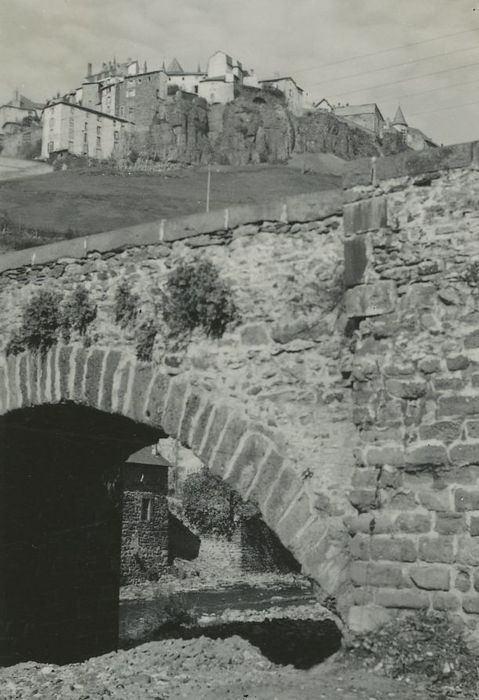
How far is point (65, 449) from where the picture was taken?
10156mm

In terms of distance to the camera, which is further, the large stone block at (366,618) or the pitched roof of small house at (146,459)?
the pitched roof of small house at (146,459)

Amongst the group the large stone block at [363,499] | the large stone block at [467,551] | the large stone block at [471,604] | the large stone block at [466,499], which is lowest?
the large stone block at [471,604]

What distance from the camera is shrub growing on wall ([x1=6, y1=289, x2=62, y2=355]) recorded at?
819 centimetres

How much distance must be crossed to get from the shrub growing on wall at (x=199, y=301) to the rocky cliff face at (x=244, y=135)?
8519cm

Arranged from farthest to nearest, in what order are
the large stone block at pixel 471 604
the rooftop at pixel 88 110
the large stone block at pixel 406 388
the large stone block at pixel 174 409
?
the rooftop at pixel 88 110 → the large stone block at pixel 174 409 → the large stone block at pixel 406 388 → the large stone block at pixel 471 604

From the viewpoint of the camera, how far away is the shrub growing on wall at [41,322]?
8188 mm

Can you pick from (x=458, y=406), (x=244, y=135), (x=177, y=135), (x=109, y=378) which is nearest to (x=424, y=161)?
(x=458, y=406)

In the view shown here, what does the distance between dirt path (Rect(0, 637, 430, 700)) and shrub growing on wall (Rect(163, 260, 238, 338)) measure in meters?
2.74

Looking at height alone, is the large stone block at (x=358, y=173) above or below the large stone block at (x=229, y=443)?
above

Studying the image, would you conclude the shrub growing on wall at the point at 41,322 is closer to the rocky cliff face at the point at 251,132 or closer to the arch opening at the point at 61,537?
the arch opening at the point at 61,537

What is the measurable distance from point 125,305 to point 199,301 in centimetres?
94

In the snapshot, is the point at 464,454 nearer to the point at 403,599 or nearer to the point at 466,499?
the point at 466,499

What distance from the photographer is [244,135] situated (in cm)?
9556

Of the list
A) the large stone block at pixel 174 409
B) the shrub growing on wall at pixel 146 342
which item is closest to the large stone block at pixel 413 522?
the large stone block at pixel 174 409
